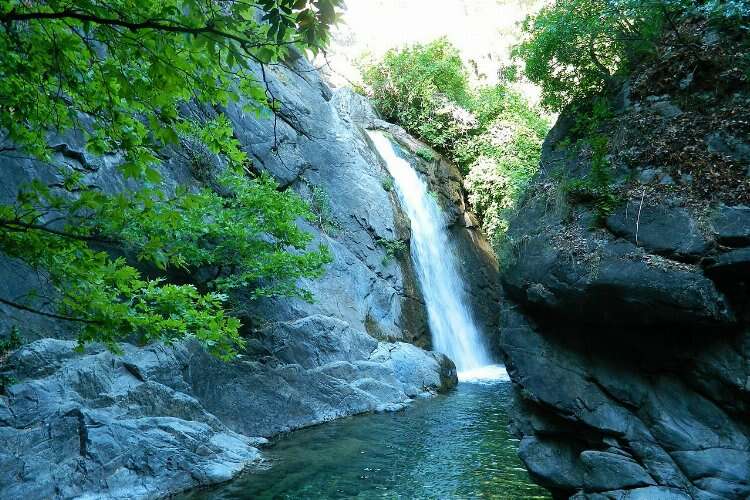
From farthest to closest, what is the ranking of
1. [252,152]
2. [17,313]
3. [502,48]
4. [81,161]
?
[502,48]
[252,152]
[81,161]
[17,313]

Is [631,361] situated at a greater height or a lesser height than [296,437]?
greater

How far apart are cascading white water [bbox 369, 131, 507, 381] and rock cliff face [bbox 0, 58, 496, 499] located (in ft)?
2.81

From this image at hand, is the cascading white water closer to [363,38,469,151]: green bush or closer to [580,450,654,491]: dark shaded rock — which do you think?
[363,38,469,151]: green bush

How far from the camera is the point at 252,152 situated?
18.8m

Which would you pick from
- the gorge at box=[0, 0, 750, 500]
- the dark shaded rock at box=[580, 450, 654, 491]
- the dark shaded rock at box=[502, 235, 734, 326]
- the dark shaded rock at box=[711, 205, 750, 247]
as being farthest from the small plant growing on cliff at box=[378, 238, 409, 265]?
the dark shaded rock at box=[711, 205, 750, 247]

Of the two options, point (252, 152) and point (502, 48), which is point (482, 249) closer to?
point (252, 152)

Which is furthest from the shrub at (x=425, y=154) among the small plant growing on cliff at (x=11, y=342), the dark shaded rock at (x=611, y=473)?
the dark shaded rock at (x=611, y=473)

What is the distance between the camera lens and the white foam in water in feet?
56.1

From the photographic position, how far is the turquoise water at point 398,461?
824cm

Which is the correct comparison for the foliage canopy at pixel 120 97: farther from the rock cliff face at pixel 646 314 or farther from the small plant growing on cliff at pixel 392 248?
the small plant growing on cliff at pixel 392 248

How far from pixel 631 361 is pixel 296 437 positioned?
23.8ft

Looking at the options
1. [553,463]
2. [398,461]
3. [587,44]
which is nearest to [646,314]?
[553,463]

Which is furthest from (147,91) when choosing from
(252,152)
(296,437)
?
(252,152)

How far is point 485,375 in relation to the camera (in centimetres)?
1823
